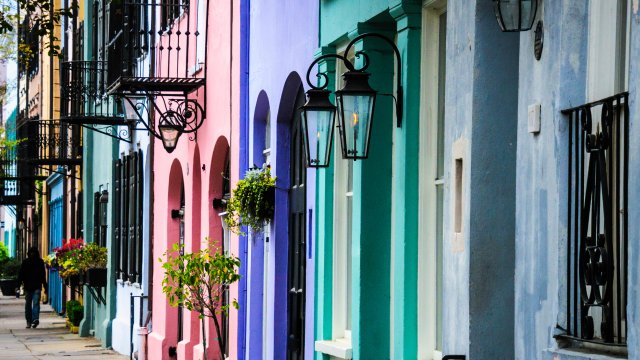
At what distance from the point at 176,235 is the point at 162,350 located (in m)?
1.63

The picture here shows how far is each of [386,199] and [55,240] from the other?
1221 inches

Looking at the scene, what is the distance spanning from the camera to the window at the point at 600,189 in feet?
20.4

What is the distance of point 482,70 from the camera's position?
25.0 feet

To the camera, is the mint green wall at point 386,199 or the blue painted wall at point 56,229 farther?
the blue painted wall at point 56,229

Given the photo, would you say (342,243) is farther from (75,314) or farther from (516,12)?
(75,314)

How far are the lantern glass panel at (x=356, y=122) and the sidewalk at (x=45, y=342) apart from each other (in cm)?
1424

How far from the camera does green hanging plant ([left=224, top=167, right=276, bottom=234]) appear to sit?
1435 cm

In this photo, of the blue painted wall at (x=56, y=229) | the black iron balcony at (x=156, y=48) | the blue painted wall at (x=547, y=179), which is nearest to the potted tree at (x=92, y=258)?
the black iron balcony at (x=156, y=48)

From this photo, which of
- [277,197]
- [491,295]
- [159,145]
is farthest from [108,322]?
[491,295]

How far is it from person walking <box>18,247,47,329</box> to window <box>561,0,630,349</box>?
25.5 metres

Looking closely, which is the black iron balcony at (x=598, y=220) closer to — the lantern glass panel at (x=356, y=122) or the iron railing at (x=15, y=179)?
the lantern glass panel at (x=356, y=122)

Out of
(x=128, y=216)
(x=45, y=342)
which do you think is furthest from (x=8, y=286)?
(x=128, y=216)

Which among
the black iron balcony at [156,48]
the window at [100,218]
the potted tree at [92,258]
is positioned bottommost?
the potted tree at [92,258]

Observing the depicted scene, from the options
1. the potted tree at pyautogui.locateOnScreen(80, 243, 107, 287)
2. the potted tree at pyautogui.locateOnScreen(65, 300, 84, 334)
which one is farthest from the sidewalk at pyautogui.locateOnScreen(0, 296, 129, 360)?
the potted tree at pyautogui.locateOnScreen(80, 243, 107, 287)
